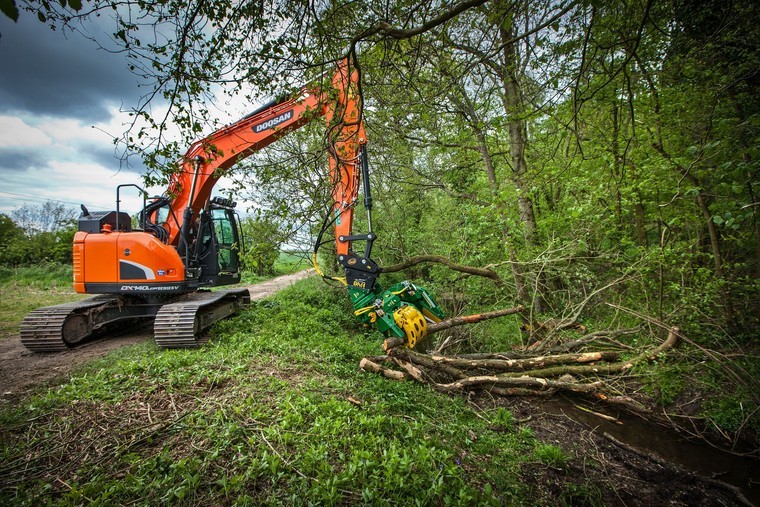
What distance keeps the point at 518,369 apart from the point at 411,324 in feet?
5.87

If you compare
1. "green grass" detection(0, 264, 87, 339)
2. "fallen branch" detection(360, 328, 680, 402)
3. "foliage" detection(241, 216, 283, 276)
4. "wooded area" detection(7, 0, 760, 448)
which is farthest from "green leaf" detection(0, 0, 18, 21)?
"green grass" detection(0, 264, 87, 339)

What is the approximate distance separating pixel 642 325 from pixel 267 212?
236 inches

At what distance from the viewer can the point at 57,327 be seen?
5.38 m

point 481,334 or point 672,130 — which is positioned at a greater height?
point 672,130

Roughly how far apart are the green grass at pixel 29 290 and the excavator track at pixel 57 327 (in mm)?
2174

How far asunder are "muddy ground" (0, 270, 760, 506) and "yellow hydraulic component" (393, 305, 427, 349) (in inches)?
44.9

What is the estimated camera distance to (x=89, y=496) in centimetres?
212

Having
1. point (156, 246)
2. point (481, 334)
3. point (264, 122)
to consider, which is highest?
point (264, 122)

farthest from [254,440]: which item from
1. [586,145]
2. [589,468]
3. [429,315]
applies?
[586,145]

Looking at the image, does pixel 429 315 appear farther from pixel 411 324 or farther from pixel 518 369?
pixel 518 369


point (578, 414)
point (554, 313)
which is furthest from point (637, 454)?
point (554, 313)

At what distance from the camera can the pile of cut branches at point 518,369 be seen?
4.66 meters

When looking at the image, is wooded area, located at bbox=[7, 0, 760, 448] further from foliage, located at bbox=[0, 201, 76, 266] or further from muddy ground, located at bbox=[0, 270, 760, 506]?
foliage, located at bbox=[0, 201, 76, 266]

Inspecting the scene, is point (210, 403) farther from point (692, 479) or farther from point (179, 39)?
point (692, 479)
